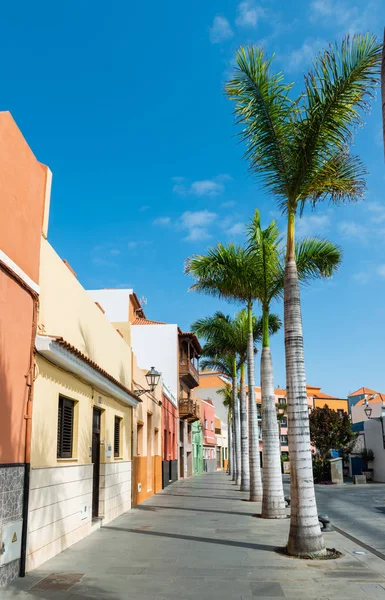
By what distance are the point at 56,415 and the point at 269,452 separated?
24.3ft

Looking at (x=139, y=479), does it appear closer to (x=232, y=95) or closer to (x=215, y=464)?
(x=232, y=95)

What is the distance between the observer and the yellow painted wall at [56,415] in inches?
345

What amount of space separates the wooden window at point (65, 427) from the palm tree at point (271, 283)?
6224 mm

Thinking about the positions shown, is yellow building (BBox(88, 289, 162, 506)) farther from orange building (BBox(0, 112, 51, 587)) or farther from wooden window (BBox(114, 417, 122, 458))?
orange building (BBox(0, 112, 51, 587))

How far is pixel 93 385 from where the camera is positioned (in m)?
12.7

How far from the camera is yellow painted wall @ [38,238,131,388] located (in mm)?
9468

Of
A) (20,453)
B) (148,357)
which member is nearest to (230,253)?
(20,453)

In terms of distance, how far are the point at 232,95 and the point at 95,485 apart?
31.5ft

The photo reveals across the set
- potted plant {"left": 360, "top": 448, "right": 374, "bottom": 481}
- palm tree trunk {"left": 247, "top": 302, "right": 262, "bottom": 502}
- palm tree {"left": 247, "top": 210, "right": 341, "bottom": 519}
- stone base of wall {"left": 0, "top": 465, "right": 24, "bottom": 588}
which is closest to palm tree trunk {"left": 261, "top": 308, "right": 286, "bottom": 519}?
palm tree {"left": 247, "top": 210, "right": 341, "bottom": 519}

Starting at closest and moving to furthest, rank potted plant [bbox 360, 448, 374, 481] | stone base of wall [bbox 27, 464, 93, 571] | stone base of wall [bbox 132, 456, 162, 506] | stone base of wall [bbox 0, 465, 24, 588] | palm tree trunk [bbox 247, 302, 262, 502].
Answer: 1. stone base of wall [bbox 0, 465, 24, 588]
2. stone base of wall [bbox 27, 464, 93, 571]
3. stone base of wall [bbox 132, 456, 162, 506]
4. palm tree trunk [bbox 247, 302, 262, 502]
5. potted plant [bbox 360, 448, 374, 481]

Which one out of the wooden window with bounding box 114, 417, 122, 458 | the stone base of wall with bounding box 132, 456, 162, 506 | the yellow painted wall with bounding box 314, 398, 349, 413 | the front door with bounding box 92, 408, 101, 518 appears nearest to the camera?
the front door with bounding box 92, 408, 101, 518

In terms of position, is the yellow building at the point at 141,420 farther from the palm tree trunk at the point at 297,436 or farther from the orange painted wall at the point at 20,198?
the orange painted wall at the point at 20,198

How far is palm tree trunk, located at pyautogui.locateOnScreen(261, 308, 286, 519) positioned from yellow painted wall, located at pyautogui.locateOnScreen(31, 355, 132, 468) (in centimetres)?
425

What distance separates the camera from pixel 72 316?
451 inches
